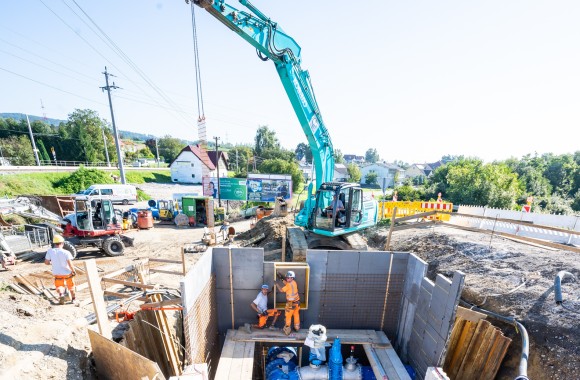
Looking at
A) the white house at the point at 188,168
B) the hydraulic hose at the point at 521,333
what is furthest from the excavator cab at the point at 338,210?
the white house at the point at 188,168

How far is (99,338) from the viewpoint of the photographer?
13.5 feet

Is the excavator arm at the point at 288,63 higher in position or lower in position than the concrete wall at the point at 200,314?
higher

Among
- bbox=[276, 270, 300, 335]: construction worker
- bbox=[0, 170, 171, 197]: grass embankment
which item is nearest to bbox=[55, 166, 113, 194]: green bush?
bbox=[0, 170, 171, 197]: grass embankment

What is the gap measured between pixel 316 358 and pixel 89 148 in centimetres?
4560

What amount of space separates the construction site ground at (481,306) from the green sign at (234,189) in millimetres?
14063

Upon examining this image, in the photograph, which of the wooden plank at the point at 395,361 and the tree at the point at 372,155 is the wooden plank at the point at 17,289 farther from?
the tree at the point at 372,155

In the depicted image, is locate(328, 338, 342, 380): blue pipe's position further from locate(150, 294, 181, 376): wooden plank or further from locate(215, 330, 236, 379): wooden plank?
locate(150, 294, 181, 376): wooden plank

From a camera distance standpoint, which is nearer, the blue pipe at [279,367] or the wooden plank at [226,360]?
the wooden plank at [226,360]

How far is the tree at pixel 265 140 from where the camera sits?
54219 mm

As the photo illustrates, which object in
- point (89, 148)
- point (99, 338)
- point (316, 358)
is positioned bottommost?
point (316, 358)

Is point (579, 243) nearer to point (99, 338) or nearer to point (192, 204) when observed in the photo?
point (99, 338)

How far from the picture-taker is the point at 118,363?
3.95m

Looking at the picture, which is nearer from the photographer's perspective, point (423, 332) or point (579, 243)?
point (423, 332)

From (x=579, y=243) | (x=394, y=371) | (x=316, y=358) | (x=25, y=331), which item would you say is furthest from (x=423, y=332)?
(x=579, y=243)
